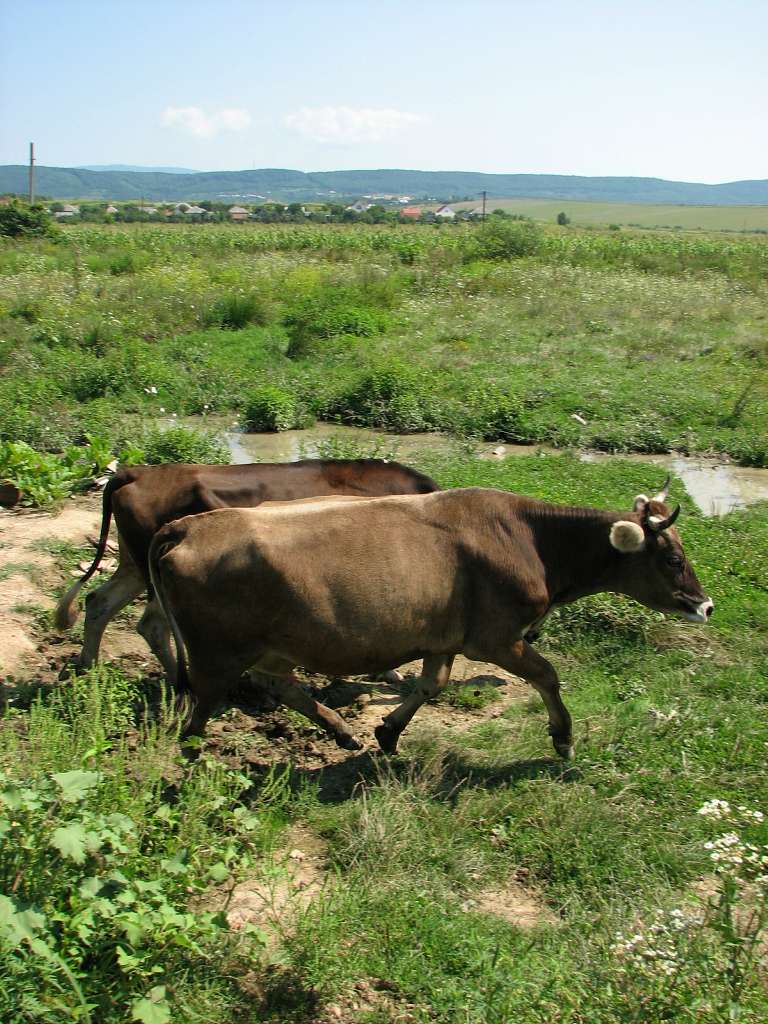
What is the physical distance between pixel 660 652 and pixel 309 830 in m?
3.41

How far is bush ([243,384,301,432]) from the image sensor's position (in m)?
14.5

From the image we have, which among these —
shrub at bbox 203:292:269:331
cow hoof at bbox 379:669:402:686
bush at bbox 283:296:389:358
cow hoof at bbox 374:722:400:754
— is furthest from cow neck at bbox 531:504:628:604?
shrub at bbox 203:292:269:331

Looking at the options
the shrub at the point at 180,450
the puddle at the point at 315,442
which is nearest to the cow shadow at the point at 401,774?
the shrub at the point at 180,450

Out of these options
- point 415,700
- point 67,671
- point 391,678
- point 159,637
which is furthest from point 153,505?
point 415,700

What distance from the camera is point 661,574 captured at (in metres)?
6.59

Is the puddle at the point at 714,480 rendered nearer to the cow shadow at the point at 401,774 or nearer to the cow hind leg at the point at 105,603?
the cow shadow at the point at 401,774

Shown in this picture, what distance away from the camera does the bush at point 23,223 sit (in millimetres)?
35031

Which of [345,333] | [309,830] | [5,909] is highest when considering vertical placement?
[345,333]

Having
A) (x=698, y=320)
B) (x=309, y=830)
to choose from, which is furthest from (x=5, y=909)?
(x=698, y=320)

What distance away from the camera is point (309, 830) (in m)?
5.37

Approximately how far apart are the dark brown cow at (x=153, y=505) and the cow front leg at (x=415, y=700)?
1.65 m

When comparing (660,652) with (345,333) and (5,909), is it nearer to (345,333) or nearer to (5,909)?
(5,909)

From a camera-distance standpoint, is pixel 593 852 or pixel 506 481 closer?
pixel 593 852

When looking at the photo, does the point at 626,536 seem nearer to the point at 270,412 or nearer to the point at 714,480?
the point at 714,480
